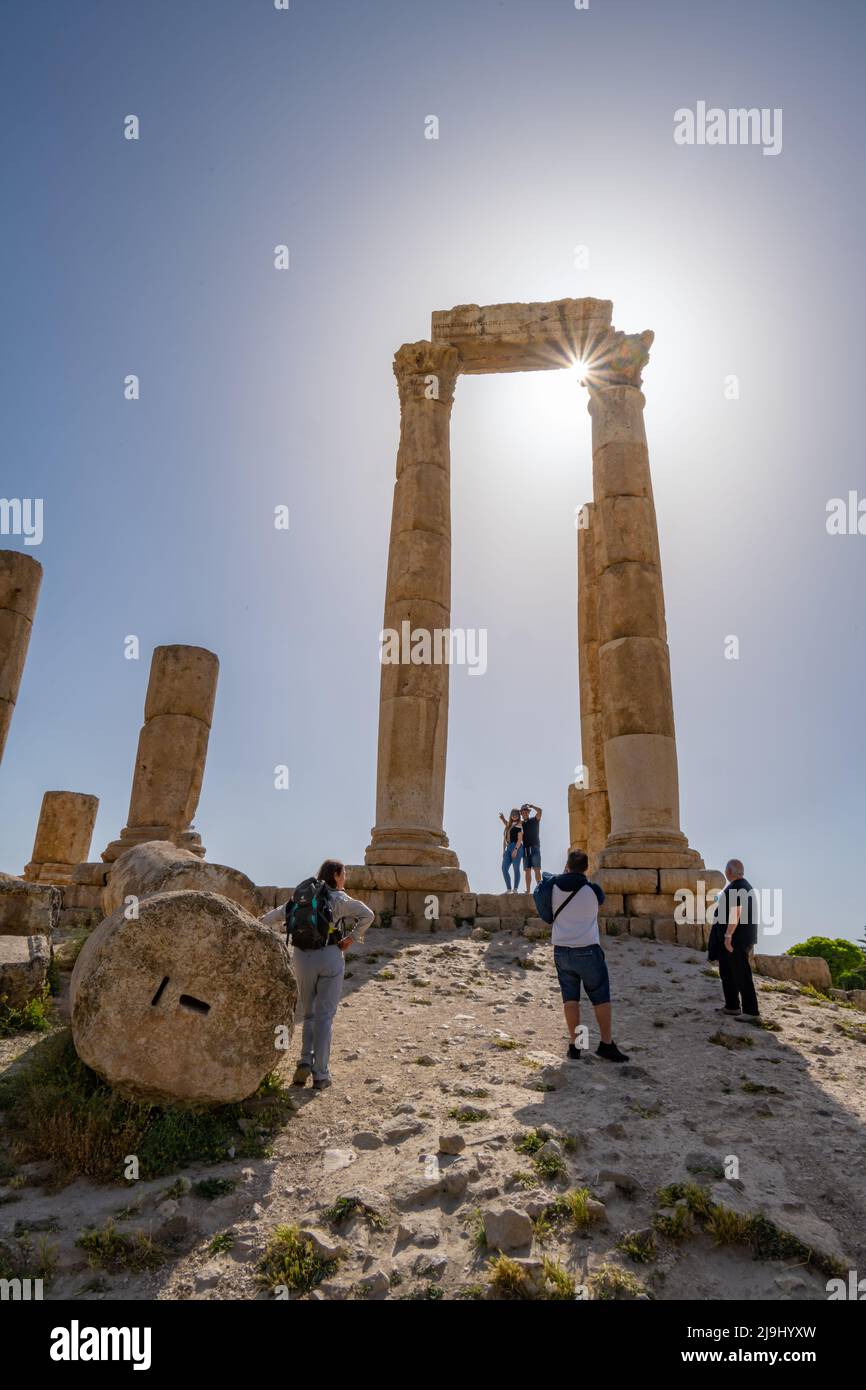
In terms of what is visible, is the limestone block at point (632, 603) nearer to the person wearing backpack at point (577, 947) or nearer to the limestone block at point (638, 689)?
the limestone block at point (638, 689)

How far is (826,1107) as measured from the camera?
234 inches

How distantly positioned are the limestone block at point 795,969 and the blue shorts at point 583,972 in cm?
534

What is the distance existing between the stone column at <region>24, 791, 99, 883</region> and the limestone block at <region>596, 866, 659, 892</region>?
1594cm

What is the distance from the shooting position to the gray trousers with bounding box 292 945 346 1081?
663cm

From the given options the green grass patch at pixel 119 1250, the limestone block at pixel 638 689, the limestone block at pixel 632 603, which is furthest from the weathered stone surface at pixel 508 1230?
the limestone block at pixel 632 603

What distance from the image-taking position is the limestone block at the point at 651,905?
42.6 feet

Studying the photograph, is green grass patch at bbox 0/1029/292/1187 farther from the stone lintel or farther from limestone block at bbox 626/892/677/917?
the stone lintel

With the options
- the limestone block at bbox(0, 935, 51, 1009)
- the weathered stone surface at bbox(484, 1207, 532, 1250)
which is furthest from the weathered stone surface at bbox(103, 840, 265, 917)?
the weathered stone surface at bbox(484, 1207, 532, 1250)

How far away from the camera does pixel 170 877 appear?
730 cm

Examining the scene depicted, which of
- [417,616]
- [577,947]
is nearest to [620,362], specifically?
[417,616]
